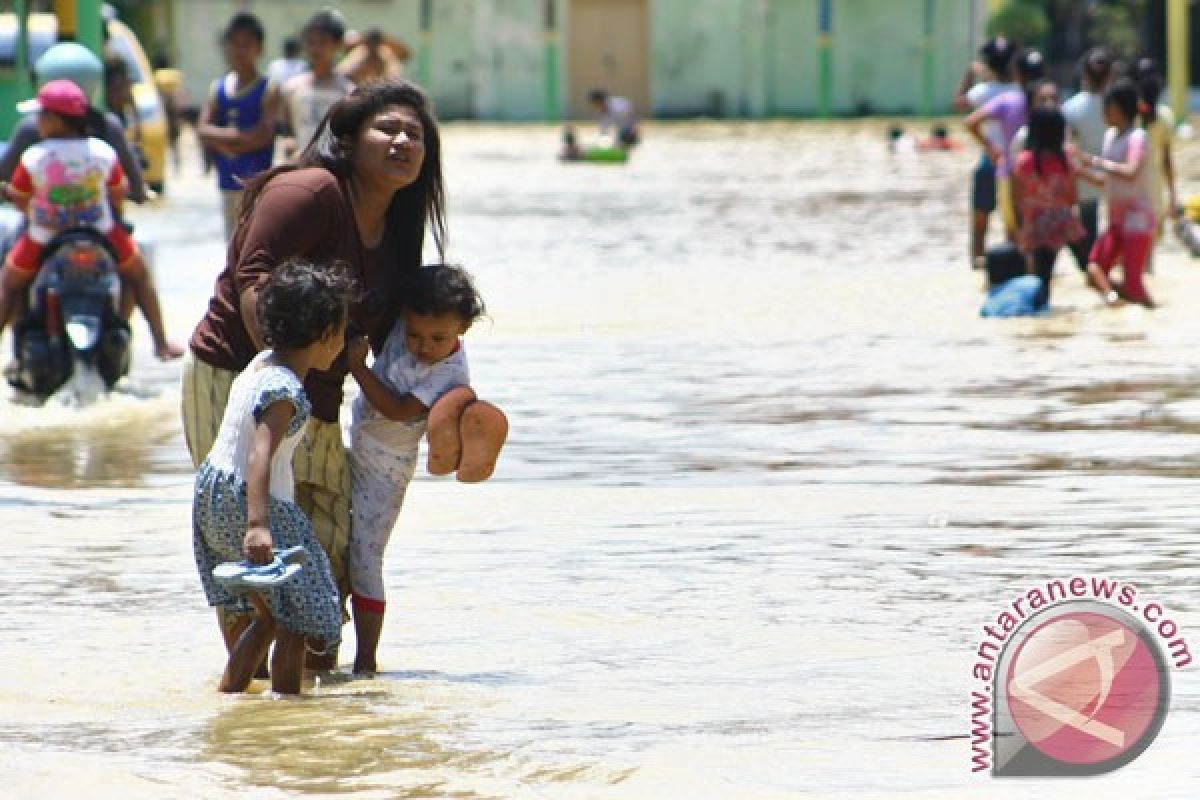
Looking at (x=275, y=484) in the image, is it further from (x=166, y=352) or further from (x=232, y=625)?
(x=166, y=352)

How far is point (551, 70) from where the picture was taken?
54.8 meters

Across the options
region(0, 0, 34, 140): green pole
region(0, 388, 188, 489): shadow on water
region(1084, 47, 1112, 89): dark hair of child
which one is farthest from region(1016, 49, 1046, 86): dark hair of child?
region(0, 388, 188, 489): shadow on water

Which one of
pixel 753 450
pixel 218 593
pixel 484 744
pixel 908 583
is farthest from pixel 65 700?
pixel 753 450

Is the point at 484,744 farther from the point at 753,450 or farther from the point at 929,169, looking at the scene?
the point at 929,169

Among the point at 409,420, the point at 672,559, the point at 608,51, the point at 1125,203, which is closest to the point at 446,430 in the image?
the point at 409,420

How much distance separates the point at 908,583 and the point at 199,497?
2513 mm

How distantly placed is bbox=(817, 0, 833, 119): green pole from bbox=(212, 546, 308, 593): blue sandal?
4946 centimetres

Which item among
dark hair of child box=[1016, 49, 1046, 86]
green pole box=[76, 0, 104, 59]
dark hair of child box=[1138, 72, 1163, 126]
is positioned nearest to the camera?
green pole box=[76, 0, 104, 59]

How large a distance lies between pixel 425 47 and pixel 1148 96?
3621 cm

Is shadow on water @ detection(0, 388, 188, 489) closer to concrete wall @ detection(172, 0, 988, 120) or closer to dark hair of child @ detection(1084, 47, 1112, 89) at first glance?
dark hair of child @ detection(1084, 47, 1112, 89)

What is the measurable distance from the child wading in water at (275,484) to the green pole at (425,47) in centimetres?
4904

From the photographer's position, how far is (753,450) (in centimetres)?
1102

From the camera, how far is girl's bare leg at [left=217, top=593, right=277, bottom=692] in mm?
6551
